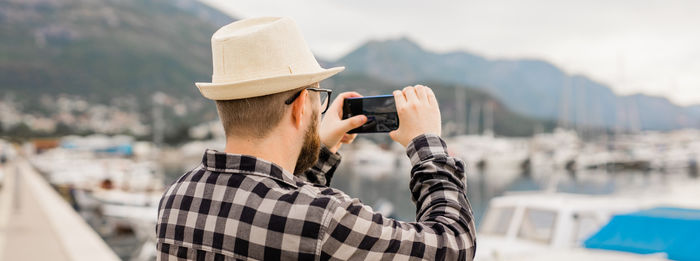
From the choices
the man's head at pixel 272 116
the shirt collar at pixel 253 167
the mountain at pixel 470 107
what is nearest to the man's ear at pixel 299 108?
the man's head at pixel 272 116

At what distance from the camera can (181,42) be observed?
17725 centimetres

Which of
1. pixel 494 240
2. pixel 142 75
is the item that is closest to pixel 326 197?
pixel 494 240

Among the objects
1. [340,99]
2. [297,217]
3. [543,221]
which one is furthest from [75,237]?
[297,217]

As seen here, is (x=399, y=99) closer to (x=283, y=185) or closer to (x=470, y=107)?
(x=283, y=185)

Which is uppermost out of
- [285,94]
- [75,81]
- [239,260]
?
[75,81]

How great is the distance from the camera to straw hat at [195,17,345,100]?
140cm

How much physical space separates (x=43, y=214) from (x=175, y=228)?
1710 centimetres

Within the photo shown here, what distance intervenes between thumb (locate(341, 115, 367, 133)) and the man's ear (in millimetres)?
262

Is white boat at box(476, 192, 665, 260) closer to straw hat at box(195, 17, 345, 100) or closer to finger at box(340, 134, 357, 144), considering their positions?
finger at box(340, 134, 357, 144)

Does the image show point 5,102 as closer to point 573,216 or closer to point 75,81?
point 75,81

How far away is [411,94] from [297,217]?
54 centimetres

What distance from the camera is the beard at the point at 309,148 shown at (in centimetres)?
153

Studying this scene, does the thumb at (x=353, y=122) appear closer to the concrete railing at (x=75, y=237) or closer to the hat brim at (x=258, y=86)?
the hat brim at (x=258, y=86)

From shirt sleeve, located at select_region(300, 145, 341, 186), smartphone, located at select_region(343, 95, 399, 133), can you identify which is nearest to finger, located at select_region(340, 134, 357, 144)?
shirt sleeve, located at select_region(300, 145, 341, 186)
